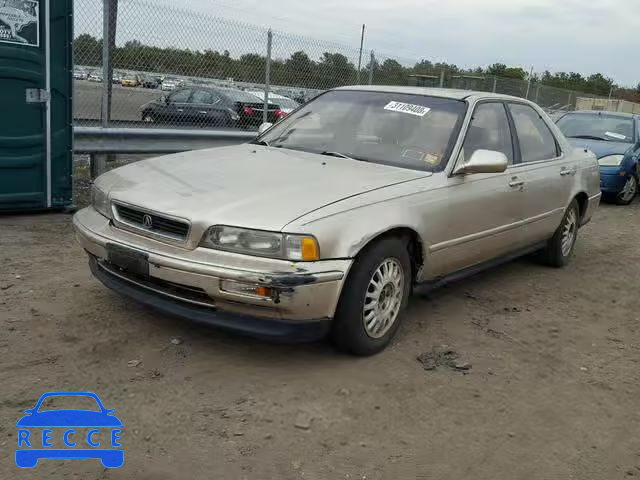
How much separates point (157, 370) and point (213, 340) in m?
0.50

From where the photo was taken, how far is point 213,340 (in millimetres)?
3863

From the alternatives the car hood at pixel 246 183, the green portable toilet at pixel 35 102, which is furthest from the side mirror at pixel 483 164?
the green portable toilet at pixel 35 102

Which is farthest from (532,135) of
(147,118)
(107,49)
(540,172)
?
(147,118)

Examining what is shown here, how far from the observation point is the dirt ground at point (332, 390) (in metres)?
2.79

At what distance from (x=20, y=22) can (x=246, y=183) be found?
11.7ft

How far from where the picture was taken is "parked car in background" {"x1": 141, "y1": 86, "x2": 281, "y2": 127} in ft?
28.1

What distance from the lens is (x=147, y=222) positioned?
3.56 metres

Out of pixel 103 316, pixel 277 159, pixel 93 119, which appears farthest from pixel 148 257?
pixel 93 119

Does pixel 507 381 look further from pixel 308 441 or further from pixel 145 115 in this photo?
pixel 145 115

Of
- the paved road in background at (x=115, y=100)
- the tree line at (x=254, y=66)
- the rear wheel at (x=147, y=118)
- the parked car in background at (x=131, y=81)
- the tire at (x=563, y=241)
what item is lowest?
the tire at (x=563, y=241)

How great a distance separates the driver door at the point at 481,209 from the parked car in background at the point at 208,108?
4907 mm

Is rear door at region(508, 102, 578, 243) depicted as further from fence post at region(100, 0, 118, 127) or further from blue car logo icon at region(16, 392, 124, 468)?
fence post at region(100, 0, 118, 127)

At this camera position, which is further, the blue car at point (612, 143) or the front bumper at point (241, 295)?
the blue car at point (612, 143)

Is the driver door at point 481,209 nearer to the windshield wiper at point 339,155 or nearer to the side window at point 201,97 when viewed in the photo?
the windshield wiper at point 339,155
